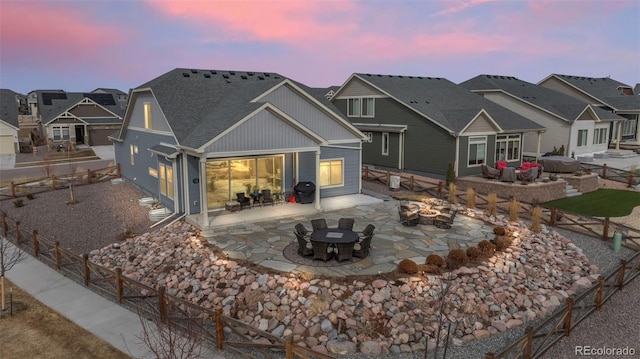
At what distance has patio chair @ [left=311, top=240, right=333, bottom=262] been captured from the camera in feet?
45.2

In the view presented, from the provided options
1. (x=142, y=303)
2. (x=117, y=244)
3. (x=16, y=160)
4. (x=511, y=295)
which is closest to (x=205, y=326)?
(x=142, y=303)

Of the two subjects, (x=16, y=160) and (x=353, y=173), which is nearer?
(x=353, y=173)

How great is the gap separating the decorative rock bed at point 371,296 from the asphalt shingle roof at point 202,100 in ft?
19.2

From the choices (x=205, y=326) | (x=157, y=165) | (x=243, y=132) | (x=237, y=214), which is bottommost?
(x=205, y=326)

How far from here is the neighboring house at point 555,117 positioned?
36.8 m

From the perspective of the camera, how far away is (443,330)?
11.3 m

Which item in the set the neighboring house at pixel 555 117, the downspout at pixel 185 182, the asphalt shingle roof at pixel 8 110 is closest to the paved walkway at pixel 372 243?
the downspout at pixel 185 182

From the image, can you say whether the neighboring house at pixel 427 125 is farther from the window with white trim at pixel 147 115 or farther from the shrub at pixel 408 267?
the window with white trim at pixel 147 115

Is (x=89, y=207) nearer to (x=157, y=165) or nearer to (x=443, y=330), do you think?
(x=157, y=165)

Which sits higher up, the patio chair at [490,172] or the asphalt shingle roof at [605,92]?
the asphalt shingle roof at [605,92]

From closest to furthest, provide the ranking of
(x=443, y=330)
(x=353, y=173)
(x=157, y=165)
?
(x=443, y=330) → (x=157, y=165) → (x=353, y=173)

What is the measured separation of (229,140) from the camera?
59.2 feet

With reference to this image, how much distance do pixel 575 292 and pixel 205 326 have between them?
11488 mm

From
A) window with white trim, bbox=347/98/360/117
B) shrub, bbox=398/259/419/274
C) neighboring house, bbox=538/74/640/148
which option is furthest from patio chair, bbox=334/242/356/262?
neighboring house, bbox=538/74/640/148
